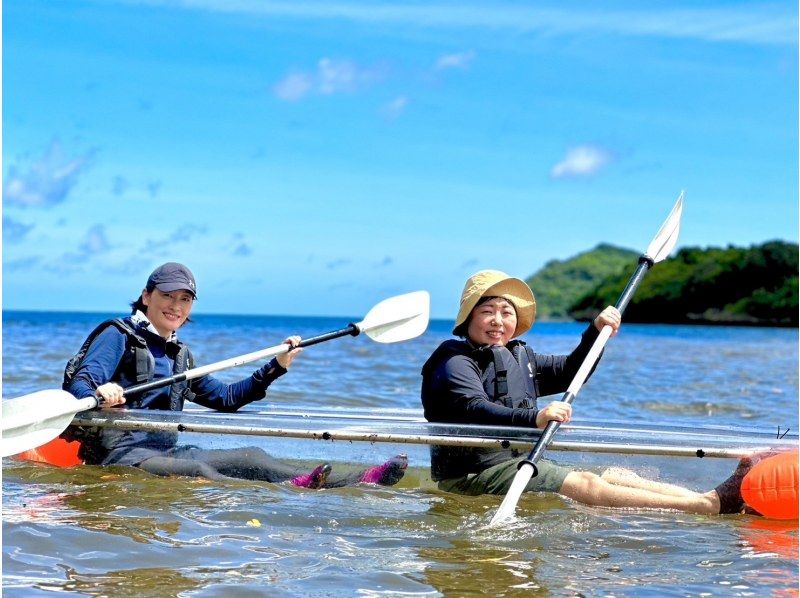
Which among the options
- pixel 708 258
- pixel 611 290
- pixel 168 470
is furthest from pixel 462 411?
pixel 611 290

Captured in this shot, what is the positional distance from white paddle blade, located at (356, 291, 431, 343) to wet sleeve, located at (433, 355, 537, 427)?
5.00 ft

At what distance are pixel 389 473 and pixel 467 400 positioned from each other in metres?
0.54

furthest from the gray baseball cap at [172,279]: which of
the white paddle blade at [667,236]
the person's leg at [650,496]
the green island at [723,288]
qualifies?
the green island at [723,288]

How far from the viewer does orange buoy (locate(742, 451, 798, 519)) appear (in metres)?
4.17

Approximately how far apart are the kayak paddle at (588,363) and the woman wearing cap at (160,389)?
2.37 feet

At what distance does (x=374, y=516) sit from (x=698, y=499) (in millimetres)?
1396

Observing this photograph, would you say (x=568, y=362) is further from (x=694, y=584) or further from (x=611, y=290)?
(x=611, y=290)

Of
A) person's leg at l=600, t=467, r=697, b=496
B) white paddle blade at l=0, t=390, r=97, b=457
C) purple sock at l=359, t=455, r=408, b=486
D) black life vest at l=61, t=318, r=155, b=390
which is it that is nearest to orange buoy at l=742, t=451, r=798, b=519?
person's leg at l=600, t=467, r=697, b=496

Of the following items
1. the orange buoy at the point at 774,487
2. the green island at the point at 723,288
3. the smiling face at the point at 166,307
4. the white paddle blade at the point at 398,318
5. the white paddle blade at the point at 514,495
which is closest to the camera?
the white paddle blade at the point at 514,495

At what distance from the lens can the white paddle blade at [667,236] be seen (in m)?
5.89

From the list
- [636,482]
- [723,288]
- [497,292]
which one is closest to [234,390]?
[497,292]

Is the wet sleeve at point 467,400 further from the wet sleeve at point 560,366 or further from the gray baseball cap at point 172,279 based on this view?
the gray baseball cap at point 172,279

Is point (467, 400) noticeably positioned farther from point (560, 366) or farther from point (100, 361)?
point (100, 361)

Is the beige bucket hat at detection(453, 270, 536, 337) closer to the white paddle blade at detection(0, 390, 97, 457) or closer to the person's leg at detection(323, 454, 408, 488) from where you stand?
the person's leg at detection(323, 454, 408, 488)
